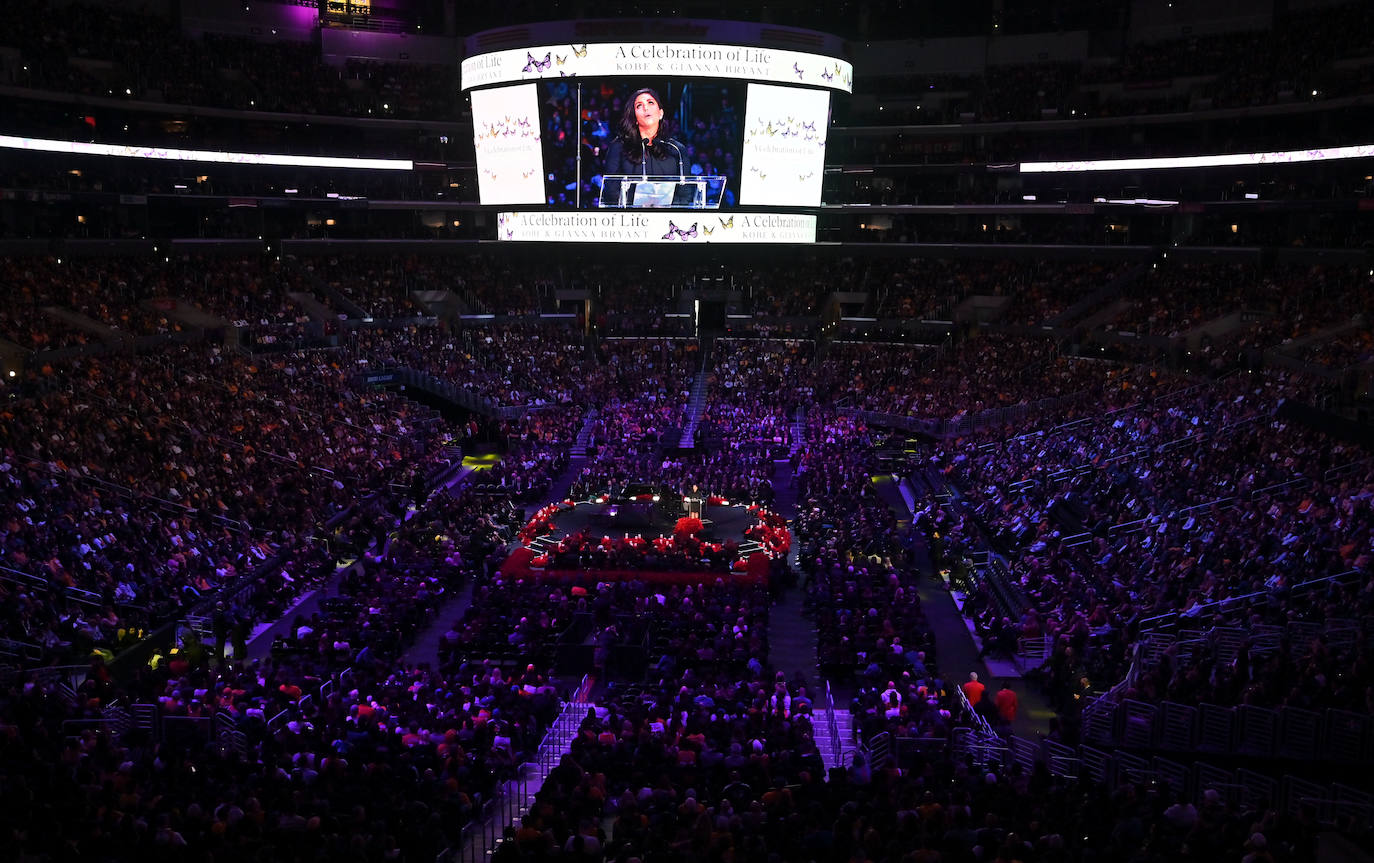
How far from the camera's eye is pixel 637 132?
4506 centimetres

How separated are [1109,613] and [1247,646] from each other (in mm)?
3830

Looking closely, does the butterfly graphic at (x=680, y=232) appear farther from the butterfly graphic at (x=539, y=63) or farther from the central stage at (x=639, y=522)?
the central stage at (x=639, y=522)

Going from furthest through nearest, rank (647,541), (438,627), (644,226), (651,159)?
(644,226), (651,159), (647,541), (438,627)

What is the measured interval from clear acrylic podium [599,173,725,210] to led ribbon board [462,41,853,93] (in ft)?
12.7

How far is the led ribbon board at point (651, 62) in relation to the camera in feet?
144

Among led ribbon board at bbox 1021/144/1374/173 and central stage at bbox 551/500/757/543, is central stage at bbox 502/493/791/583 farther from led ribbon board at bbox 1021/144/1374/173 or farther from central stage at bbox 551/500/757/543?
led ribbon board at bbox 1021/144/1374/173

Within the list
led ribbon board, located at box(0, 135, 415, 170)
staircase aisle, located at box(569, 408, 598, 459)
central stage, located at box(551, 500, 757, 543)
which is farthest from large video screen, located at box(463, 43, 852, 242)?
central stage, located at box(551, 500, 757, 543)

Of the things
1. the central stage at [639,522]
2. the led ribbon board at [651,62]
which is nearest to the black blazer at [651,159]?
the led ribbon board at [651,62]

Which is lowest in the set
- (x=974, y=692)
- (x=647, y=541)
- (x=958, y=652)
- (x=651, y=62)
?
(x=647, y=541)

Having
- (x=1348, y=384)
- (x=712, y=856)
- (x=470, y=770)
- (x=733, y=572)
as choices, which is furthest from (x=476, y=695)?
(x=1348, y=384)

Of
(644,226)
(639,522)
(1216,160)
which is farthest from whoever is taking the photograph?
(644,226)

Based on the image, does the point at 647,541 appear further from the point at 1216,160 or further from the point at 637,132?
the point at 1216,160

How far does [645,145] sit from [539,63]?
16.3ft

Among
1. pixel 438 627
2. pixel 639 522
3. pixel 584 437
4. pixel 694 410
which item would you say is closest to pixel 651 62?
pixel 694 410
